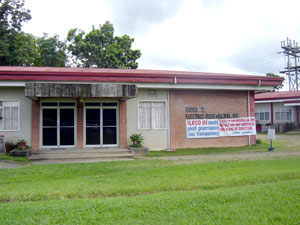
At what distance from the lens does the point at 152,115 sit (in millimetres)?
15789

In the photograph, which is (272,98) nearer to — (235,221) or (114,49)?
(114,49)

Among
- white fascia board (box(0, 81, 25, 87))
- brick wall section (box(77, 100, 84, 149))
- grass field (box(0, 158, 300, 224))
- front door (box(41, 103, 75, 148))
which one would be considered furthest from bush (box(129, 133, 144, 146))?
white fascia board (box(0, 81, 25, 87))

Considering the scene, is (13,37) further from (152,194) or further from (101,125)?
(152,194)

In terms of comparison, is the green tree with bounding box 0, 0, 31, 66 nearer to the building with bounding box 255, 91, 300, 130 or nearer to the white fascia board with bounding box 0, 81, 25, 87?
the white fascia board with bounding box 0, 81, 25, 87

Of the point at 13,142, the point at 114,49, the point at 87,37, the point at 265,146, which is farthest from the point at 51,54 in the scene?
the point at 265,146

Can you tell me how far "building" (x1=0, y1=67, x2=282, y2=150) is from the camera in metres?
13.9

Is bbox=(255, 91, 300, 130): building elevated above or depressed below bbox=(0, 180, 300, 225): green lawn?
above

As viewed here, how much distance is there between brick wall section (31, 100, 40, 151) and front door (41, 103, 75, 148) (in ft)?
0.94

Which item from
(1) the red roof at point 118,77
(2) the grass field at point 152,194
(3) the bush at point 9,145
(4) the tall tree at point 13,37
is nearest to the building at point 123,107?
(1) the red roof at point 118,77

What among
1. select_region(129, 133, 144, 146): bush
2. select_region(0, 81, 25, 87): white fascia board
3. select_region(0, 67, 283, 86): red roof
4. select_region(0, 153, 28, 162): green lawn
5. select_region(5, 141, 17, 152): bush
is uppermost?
select_region(0, 67, 283, 86): red roof

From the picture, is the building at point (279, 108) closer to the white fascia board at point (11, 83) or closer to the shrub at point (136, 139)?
the shrub at point (136, 139)

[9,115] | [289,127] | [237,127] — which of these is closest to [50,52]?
[9,115]

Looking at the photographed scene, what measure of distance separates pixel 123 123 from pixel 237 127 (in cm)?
651

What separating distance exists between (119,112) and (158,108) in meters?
2.07
